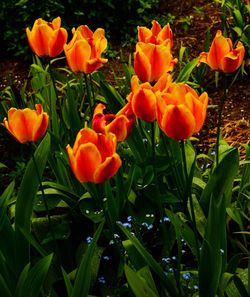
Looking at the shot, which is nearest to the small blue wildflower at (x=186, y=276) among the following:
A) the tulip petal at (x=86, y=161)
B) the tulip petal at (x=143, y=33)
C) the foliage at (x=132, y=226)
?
the foliage at (x=132, y=226)

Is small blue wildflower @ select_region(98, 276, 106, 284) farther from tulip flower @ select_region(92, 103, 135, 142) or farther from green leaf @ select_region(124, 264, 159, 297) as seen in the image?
tulip flower @ select_region(92, 103, 135, 142)

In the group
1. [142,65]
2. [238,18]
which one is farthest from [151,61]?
[238,18]

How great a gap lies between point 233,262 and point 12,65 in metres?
2.81

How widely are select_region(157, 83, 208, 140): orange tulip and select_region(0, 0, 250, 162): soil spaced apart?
60.6 inches

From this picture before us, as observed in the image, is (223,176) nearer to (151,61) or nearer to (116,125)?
(151,61)

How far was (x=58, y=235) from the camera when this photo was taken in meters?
2.60

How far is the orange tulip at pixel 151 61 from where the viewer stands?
2107 mm

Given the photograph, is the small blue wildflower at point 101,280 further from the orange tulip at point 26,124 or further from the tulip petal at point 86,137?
the tulip petal at point 86,137

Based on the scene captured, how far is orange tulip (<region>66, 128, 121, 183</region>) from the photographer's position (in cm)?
179

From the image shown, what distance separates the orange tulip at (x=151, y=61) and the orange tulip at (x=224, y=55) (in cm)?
17

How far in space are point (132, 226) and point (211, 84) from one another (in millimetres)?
1738

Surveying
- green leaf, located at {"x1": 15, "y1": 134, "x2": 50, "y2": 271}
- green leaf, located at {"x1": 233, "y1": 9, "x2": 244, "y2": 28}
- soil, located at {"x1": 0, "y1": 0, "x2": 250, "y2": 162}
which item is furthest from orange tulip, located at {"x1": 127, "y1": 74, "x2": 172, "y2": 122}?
green leaf, located at {"x1": 233, "y1": 9, "x2": 244, "y2": 28}

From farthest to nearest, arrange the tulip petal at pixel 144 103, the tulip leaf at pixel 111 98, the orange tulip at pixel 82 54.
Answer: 1. the tulip leaf at pixel 111 98
2. the orange tulip at pixel 82 54
3. the tulip petal at pixel 144 103

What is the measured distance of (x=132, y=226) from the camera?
8.43 ft
